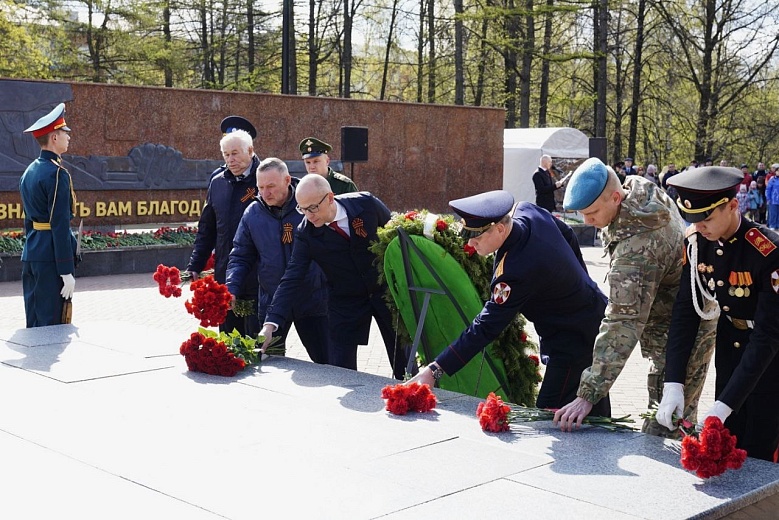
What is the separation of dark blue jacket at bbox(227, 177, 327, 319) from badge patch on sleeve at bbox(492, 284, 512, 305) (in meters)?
2.34

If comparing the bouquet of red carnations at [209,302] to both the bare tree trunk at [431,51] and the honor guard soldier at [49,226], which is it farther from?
the bare tree trunk at [431,51]

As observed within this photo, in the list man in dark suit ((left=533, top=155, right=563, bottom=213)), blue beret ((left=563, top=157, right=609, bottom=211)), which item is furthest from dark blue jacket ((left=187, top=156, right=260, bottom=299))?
man in dark suit ((left=533, top=155, right=563, bottom=213))

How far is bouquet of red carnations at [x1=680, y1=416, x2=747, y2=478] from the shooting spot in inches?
137

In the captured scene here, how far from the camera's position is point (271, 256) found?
21.8 feet

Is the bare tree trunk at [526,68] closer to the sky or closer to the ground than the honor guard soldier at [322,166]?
closer to the sky

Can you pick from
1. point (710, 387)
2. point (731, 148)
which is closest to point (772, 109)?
point (731, 148)

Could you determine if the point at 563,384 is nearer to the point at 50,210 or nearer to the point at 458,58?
the point at 50,210

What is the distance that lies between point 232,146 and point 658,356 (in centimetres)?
371

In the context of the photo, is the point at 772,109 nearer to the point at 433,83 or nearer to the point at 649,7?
the point at 649,7

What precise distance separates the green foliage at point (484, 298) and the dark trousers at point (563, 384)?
625mm

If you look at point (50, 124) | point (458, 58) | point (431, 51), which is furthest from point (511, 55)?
point (50, 124)

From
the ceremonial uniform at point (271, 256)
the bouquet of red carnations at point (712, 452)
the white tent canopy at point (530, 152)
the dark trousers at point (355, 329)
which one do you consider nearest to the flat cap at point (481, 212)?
the bouquet of red carnations at point (712, 452)

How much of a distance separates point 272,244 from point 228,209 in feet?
2.69

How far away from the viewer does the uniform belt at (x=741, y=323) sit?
3.85 meters
